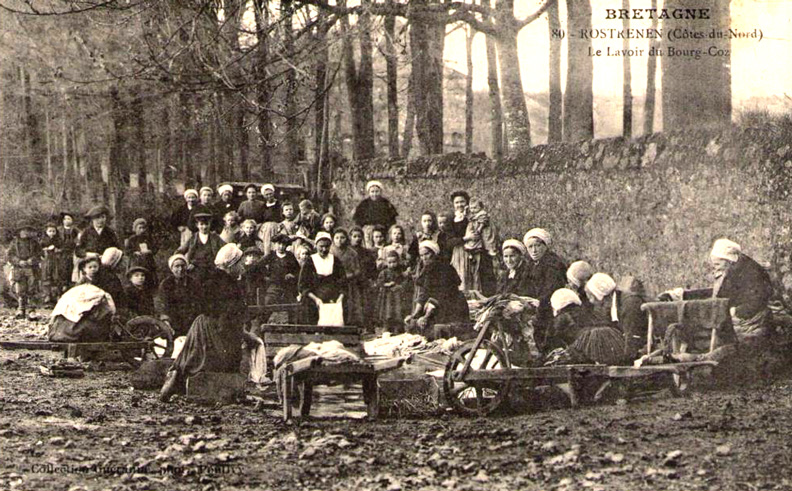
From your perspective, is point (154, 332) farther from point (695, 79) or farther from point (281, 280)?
point (695, 79)

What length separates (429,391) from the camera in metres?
6.75

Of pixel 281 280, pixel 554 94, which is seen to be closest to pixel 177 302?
pixel 281 280

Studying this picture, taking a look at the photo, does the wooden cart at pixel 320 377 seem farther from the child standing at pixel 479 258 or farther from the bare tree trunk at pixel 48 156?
the bare tree trunk at pixel 48 156

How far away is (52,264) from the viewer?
40.6 ft

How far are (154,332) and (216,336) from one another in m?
1.70

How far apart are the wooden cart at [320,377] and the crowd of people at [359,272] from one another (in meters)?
1.09

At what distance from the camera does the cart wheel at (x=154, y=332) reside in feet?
26.8

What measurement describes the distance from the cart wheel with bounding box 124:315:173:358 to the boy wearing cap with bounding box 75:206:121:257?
3012mm

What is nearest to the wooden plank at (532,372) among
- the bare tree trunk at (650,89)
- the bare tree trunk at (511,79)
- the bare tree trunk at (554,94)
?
the bare tree trunk at (511,79)

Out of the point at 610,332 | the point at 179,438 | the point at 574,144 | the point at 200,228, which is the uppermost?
the point at 574,144

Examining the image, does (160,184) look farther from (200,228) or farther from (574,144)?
(574,144)

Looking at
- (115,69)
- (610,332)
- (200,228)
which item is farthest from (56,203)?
(610,332)

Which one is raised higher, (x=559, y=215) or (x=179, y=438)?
(x=559, y=215)

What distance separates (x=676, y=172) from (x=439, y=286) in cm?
274
